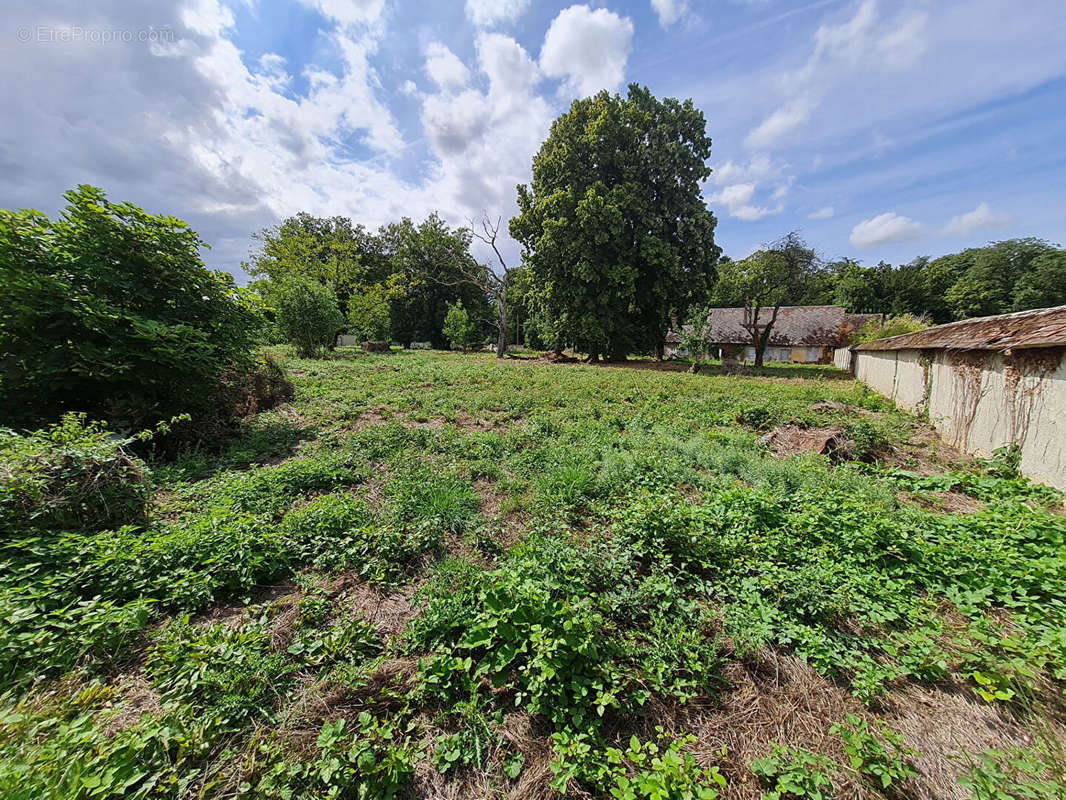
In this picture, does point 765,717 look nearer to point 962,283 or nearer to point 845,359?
point 845,359

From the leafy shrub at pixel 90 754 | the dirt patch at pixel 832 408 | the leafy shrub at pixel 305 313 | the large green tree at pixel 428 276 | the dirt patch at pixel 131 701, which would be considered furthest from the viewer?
the large green tree at pixel 428 276

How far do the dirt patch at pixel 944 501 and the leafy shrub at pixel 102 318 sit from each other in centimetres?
1053

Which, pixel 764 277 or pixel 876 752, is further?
pixel 764 277

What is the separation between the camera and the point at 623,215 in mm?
20953

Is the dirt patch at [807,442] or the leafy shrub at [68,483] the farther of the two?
the dirt patch at [807,442]

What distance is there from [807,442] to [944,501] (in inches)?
77.2

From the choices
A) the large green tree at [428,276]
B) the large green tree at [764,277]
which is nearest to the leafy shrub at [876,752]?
the large green tree at [764,277]

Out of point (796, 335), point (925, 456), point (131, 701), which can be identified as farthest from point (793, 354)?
point (131, 701)

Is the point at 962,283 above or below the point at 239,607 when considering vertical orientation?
above

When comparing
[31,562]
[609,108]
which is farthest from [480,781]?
[609,108]

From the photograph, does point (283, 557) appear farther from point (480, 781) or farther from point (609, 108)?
point (609, 108)

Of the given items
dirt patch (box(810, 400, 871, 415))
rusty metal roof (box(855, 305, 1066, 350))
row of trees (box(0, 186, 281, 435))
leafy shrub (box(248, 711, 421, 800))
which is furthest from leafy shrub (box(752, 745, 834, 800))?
dirt patch (box(810, 400, 871, 415))

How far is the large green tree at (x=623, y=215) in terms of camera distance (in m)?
20.3

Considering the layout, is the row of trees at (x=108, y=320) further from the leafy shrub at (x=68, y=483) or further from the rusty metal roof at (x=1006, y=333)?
the rusty metal roof at (x=1006, y=333)
